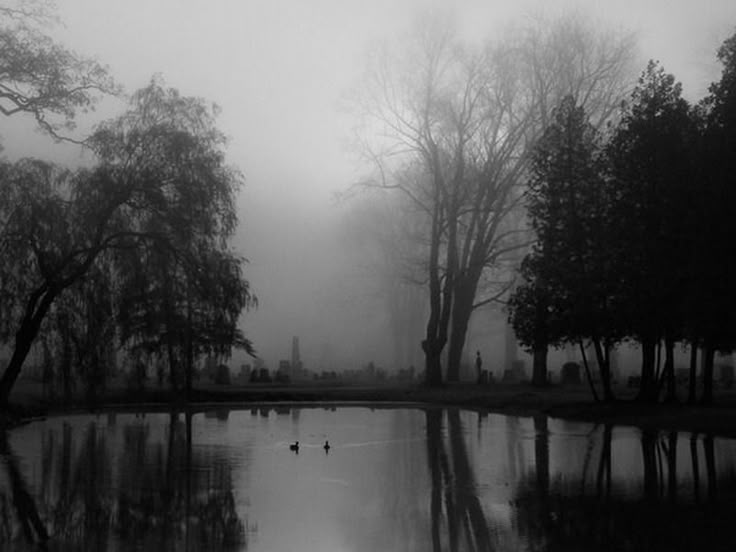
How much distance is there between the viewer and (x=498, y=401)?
40.8 m

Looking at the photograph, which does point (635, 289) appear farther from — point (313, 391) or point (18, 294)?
point (313, 391)

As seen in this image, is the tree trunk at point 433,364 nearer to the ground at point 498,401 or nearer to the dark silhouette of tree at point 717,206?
the ground at point 498,401

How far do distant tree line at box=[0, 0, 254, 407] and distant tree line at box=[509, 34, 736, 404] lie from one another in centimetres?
1099

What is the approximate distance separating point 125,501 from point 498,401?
29.1 meters

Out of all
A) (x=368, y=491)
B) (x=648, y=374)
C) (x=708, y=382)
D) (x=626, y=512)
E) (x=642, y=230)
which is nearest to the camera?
(x=626, y=512)

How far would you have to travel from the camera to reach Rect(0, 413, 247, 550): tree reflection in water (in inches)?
403

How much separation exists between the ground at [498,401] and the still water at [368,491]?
11.8 ft

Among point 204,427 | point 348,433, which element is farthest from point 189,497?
point 204,427

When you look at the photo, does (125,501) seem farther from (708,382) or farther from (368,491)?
(708,382)

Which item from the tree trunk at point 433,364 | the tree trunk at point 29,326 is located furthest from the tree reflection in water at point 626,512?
the tree trunk at point 433,364

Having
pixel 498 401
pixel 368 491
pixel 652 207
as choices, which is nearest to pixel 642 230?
pixel 652 207

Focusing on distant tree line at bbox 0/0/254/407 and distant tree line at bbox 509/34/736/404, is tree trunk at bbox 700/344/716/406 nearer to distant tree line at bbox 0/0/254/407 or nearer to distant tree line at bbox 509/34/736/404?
distant tree line at bbox 509/34/736/404

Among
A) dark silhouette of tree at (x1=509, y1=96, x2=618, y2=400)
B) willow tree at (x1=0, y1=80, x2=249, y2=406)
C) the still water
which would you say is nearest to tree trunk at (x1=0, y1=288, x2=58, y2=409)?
willow tree at (x1=0, y1=80, x2=249, y2=406)

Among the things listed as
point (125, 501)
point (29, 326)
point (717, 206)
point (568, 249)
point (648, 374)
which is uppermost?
point (568, 249)
